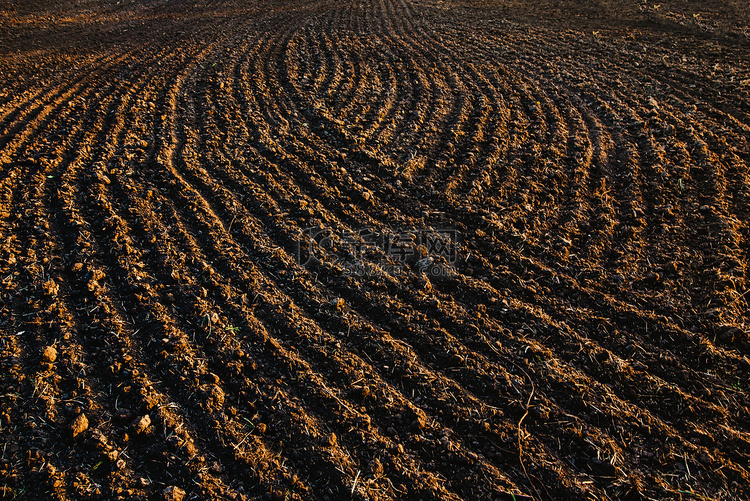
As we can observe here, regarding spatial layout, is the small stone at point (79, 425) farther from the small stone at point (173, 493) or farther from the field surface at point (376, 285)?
the small stone at point (173, 493)

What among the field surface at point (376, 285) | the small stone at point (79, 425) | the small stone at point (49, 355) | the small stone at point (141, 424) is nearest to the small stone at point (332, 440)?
the field surface at point (376, 285)

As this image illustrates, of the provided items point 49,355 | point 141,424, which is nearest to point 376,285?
point 141,424

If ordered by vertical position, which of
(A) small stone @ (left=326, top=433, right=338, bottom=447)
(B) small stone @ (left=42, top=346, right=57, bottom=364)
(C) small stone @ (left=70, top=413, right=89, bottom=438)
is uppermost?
(B) small stone @ (left=42, top=346, right=57, bottom=364)

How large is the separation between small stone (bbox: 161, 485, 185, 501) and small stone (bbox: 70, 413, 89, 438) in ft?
2.05

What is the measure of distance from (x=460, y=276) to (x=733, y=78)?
587 centimetres

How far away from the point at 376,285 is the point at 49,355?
2214 millimetres

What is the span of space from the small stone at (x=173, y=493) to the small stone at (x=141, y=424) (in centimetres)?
39

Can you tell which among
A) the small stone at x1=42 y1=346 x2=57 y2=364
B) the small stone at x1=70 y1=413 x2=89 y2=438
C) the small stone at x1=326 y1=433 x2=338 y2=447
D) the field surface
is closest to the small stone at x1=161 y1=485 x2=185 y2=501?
the field surface

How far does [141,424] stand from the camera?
227 cm

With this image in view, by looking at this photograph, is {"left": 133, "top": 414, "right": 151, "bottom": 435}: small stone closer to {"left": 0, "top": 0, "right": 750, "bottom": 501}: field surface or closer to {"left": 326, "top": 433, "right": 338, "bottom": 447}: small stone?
{"left": 0, "top": 0, "right": 750, "bottom": 501}: field surface

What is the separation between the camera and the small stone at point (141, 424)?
2.26 meters

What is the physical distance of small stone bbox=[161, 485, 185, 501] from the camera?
79.8 inches

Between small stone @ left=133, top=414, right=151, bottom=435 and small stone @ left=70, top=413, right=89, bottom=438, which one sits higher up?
small stone @ left=70, top=413, right=89, bottom=438

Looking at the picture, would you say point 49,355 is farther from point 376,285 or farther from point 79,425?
point 376,285
